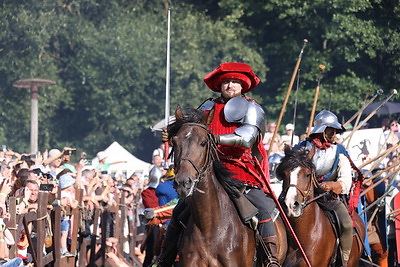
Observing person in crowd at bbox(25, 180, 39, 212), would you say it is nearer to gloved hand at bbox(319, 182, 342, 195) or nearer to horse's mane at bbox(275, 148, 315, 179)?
horse's mane at bbox(275, 148, 315, 179)

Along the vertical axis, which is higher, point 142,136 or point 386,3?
point 386,3

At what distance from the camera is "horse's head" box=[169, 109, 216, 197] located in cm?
824

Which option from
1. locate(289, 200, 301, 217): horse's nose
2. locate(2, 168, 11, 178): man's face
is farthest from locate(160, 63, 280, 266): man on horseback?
locate(2, 168, 11, 178): man's face

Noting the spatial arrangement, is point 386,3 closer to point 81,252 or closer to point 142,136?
point 142,136

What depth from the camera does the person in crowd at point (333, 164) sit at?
1196 cm

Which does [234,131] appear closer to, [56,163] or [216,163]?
[216,163]

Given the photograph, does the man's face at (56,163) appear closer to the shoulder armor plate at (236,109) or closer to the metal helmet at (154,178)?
the metal helmet at (154,178)

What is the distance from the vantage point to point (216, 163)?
9023mm

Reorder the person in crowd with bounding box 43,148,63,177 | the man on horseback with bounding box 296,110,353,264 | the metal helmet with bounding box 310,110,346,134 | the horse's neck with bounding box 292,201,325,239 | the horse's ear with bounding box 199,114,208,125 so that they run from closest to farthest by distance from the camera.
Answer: the horse's ear with bounding box 199,114,208,125 → the horse's neck with bounding box 292,201,325,239 → the man on horseback with bounding box 296,110,353,264 → the metal helmet with bounding box 310,110,346,134 → the person in crowd with bounding box 43,148,63,177

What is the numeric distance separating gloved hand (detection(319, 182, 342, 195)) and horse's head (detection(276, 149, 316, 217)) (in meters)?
0.58

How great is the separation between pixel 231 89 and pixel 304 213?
225 centimetres

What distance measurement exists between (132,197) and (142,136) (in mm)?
20107

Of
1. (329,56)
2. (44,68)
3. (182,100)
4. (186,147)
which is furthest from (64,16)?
(186,147)

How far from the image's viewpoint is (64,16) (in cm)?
3628
